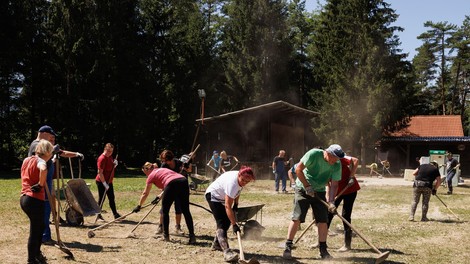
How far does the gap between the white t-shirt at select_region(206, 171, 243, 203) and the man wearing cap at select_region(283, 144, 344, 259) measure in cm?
93

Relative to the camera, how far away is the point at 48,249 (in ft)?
22.3

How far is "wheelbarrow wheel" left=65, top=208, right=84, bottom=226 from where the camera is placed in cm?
877

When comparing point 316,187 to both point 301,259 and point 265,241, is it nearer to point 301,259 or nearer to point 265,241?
→ point 301,259

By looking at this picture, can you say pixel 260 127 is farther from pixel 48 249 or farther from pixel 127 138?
pixel 48 249

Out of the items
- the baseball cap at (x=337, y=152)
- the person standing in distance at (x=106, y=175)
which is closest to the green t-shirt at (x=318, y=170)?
the baseball cap at (x=337, y=152)

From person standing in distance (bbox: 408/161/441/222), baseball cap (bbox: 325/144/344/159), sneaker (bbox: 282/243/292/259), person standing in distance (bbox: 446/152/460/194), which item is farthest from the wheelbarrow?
person standing in distance (bbox: 446/152/460/194)

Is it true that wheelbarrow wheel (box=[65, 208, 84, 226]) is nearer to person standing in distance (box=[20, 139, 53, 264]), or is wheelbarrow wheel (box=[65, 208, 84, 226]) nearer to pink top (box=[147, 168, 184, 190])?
pink top (box=[147, 168, 184, 190])

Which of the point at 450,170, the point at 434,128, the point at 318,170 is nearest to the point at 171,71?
the point at 434,128

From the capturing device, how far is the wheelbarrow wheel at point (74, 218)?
8773 mm

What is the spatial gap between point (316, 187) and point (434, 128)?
34.0 metres

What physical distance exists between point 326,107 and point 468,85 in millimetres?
25752

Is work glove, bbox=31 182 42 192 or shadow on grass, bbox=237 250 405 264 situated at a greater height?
work glove, bbox=31 182 42 192

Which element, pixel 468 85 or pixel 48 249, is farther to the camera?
pixel 468 85

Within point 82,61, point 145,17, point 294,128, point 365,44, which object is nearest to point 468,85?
point 365,44
